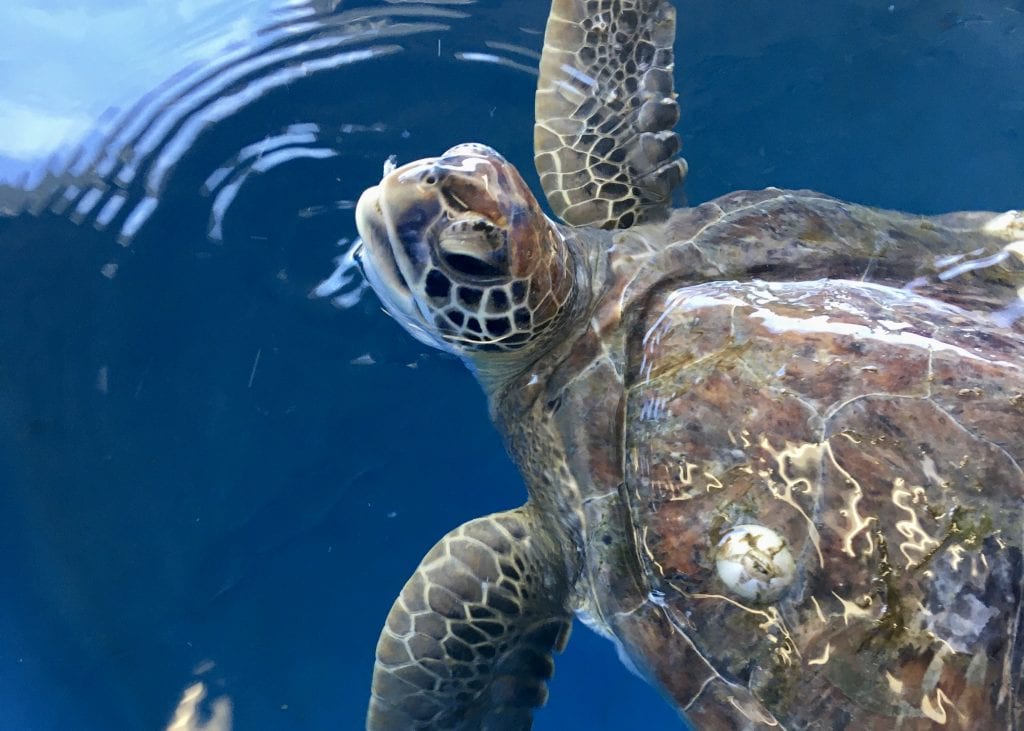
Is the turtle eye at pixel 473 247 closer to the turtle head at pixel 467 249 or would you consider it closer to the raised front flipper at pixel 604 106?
the turtle head at pixel 467 249

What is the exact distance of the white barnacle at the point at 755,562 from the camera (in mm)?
1322

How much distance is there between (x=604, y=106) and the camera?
2.37m

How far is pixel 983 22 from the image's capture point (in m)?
3.58

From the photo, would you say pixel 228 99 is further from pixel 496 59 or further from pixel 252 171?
pixel 496 59

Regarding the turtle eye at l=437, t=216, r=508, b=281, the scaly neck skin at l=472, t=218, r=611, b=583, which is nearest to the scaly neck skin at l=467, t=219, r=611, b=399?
the scaly neck skin at l=472, t=218, r=611, b=583

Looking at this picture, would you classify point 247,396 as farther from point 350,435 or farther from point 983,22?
point 983,22

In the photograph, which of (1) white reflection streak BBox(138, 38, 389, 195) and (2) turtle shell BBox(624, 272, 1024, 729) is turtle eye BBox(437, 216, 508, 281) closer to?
(2) turtle shell BBox(624, 272, 1024, 729)

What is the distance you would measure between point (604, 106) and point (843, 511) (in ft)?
5.31

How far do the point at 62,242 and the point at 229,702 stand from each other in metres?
1.81

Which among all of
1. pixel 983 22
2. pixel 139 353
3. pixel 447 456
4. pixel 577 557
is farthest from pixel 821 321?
pixel 983 22

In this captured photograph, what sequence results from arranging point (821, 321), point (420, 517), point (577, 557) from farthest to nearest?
point (420, 517) → point (577, 557) → point (821, 321)

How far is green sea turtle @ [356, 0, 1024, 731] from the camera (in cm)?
125

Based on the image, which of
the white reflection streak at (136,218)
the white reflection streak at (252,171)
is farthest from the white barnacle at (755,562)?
the white reflection streak at (136,218)

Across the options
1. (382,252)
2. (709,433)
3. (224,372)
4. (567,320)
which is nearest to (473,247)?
(382,252)
